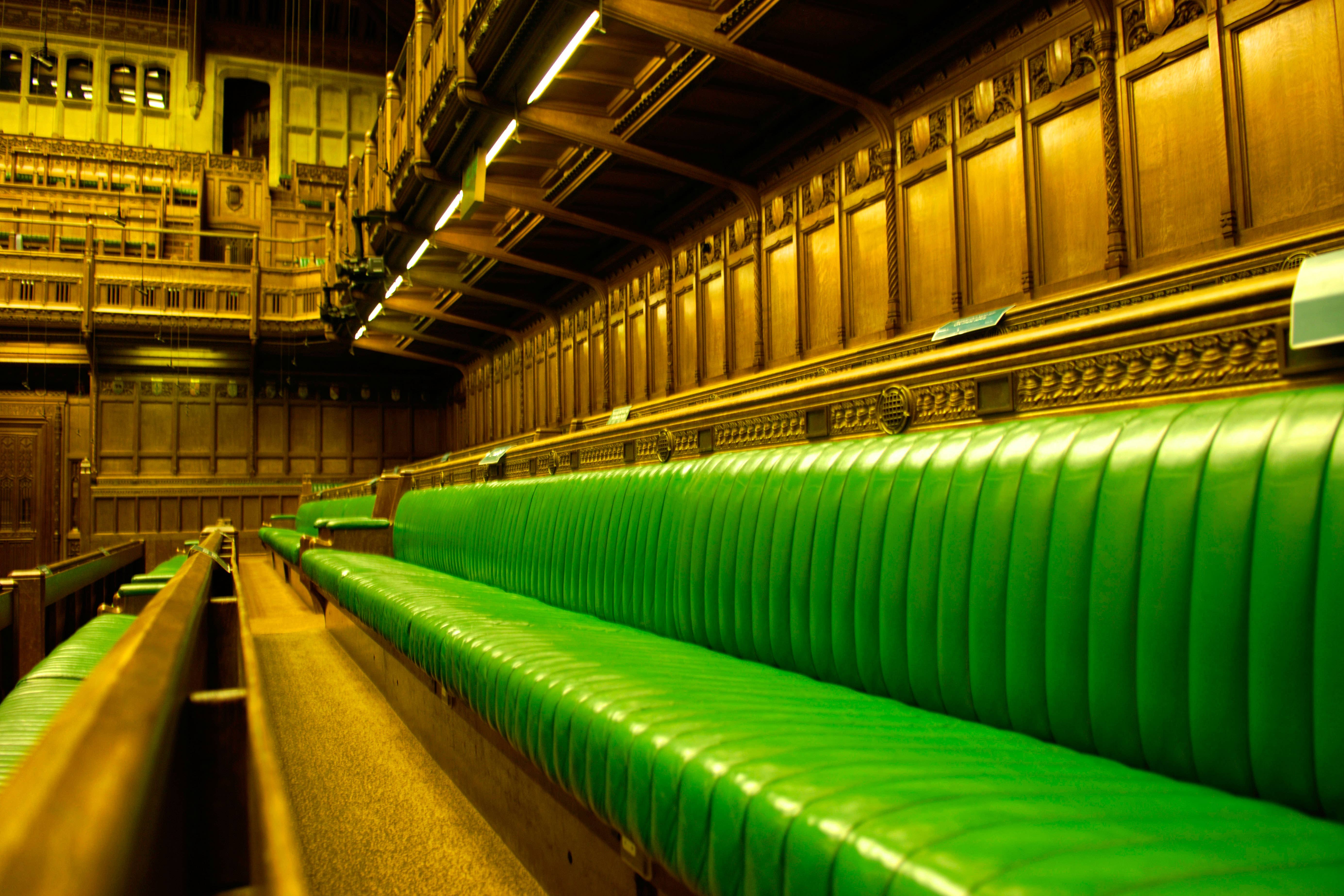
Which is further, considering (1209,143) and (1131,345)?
(1209,143)

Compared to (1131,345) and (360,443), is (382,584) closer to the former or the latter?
(1131,345)

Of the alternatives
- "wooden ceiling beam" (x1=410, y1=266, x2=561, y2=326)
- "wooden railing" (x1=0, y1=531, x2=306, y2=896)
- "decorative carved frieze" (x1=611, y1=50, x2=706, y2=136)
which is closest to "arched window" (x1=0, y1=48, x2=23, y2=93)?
"wooden ceiling beam" (x1=410, y1=266, x2=561, y2=326)

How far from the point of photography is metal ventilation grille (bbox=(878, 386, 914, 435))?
1899 mm

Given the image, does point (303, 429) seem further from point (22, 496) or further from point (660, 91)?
point (660, 91)

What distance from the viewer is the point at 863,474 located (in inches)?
60.0

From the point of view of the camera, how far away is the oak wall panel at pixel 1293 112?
121 inches

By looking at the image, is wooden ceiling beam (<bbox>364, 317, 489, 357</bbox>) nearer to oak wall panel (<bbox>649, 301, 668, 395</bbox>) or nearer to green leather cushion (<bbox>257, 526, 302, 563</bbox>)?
green leather cushion (<bbox>257, 526, 302, 563</bbox>)

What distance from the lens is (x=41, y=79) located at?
16609 millimetres

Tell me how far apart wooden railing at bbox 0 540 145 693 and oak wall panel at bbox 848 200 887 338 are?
453 centimetres

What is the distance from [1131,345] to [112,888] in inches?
57.4

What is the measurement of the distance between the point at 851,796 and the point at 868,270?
4759mm

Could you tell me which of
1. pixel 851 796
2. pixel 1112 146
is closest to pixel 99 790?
pixel 851 796

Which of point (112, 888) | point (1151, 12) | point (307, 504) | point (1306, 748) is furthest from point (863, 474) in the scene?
point (307, 504)

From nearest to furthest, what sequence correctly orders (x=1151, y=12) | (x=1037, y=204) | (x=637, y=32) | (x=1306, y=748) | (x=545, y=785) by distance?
(x=1306, y=748)
(x=545, y=785)
(x=1151, y=12)
(x=1037, y=204)
(x=637, y=32)
